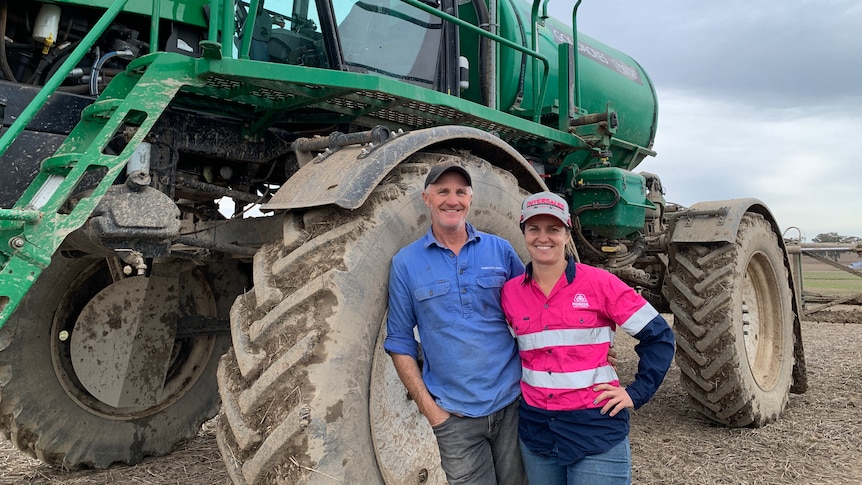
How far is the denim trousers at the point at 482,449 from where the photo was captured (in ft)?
7.82

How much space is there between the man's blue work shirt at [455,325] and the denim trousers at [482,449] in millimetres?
47

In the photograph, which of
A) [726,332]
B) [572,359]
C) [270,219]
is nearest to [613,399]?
[572,359]

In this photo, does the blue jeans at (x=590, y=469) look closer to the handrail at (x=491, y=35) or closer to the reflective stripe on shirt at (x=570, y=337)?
the reflective stripe on shirt at (x=570, y=337)

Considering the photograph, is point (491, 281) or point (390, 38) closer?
point (491, 281)

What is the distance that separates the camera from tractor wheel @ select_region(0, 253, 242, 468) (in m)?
3.76

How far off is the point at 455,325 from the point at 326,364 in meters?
0.48

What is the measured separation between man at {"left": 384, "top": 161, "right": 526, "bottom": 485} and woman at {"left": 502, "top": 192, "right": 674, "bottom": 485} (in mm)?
87

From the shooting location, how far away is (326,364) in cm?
231

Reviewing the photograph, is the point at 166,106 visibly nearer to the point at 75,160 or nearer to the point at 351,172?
the point at 75,160

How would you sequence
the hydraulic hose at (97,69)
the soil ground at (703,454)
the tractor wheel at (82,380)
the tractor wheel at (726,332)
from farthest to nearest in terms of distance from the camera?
the tractor wheel at (726,332) → the soil ground at (703,454) → the tractor wheel at (82,380) → the hydraulic hose at (97,69)

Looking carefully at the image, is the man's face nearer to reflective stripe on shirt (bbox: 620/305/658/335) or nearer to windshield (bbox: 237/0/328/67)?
reflective stripe on shirt (bbox: 620/305/658/335)

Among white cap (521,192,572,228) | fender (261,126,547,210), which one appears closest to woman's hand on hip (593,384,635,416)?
white cap (521,192,572,228)

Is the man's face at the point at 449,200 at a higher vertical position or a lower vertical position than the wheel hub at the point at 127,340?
higher

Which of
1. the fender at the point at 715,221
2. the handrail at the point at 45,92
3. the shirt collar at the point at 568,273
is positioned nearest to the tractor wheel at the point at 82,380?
the handrail at the point at 45,92
